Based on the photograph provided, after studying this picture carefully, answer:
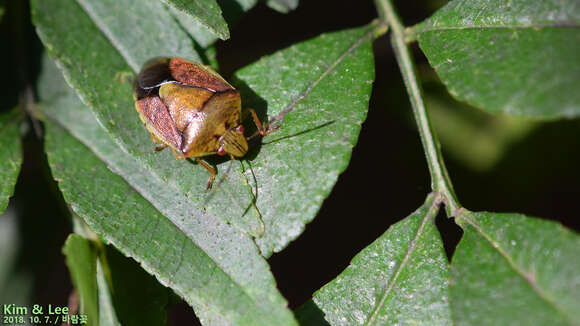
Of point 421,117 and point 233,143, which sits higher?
point 421,117

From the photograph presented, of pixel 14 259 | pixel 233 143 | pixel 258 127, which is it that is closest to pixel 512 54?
pixel 258 127

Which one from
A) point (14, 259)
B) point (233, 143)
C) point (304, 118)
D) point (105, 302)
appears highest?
point (304, 118)

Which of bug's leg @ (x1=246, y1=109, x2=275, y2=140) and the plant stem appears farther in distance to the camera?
bug's leg @ (x1=246, y1=109, x2=275, y2=140)

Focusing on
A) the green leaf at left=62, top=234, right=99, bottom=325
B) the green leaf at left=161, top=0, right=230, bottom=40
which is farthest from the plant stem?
the green leaf at left=62, top=234, right=99, bottom=325

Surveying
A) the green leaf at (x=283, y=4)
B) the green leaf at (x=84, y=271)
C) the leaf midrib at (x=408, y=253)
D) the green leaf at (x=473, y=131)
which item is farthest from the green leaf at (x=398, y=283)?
the green leaf at (x=473, y=131)

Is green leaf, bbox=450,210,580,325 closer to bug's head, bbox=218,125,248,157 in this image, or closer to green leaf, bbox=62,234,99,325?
bug's head, bbox=218,125,248,157

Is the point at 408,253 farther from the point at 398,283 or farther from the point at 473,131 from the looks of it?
the point at 473,131
